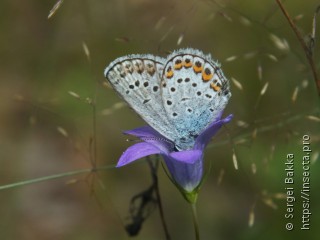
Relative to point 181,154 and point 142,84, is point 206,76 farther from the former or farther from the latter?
point 181,154

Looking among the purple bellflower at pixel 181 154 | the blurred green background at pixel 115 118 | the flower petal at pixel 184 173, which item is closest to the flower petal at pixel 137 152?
the purple bellflower at pixel 181 154

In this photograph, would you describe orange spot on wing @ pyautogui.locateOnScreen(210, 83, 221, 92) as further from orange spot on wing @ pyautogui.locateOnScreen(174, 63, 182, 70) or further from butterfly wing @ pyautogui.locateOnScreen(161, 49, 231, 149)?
orange spot on wing @ pyautogui.locateOnScreen(174, 63, 182, 70)

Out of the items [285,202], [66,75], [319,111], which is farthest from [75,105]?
[319,111]

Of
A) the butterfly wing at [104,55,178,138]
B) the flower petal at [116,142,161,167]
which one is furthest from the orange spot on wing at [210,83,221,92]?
the flower petal at [116,142,161,167]

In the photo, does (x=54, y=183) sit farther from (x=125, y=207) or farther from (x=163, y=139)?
(x=163, y=139)

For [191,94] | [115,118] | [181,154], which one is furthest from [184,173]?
[115,118]
